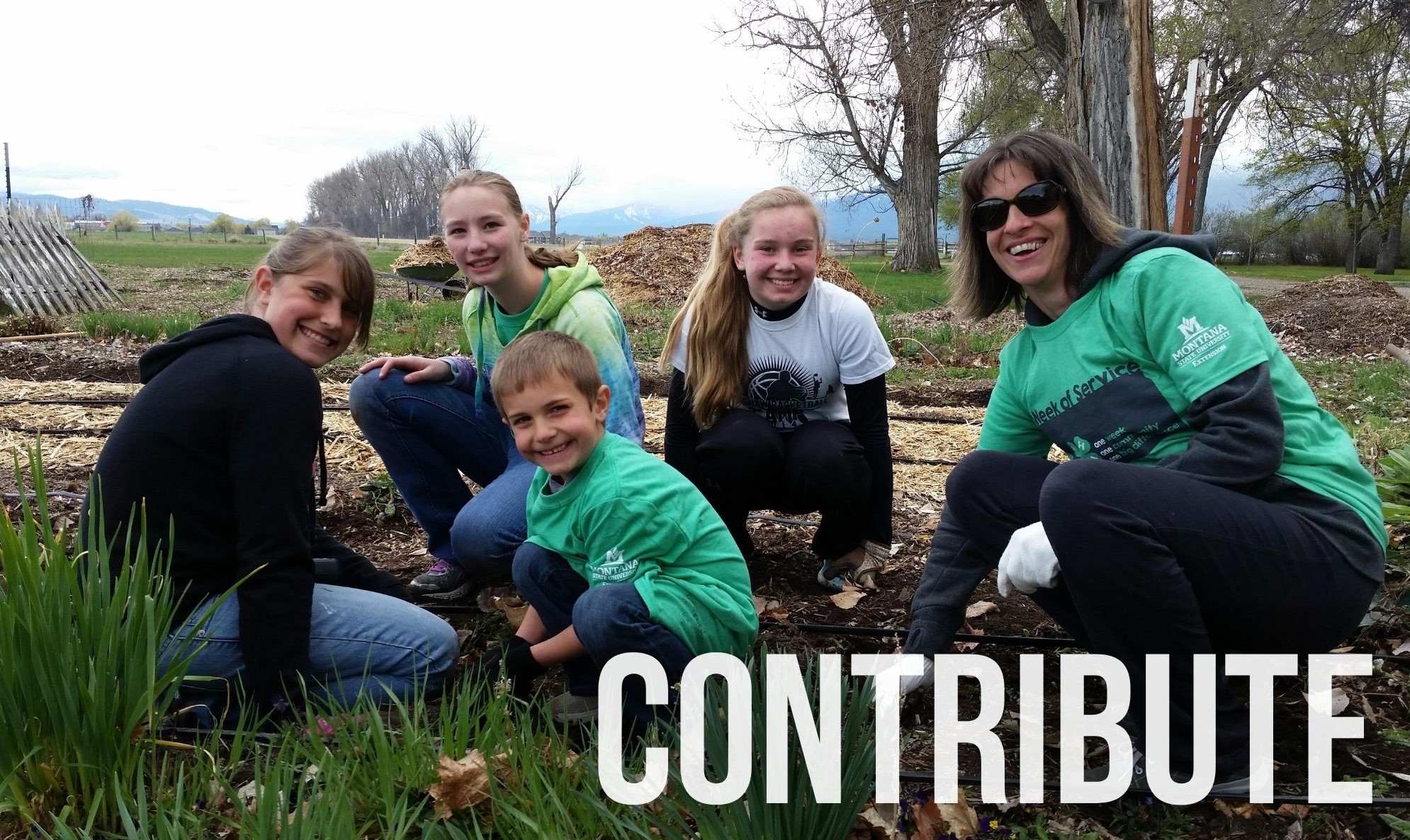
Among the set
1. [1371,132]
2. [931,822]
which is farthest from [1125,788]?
[1371,132]

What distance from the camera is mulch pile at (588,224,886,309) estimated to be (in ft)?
52.7

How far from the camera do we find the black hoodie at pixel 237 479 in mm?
2242

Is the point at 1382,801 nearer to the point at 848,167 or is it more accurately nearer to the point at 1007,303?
the point at 1007,303

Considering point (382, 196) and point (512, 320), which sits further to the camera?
point (382, 196)

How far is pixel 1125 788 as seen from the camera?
6.58ft

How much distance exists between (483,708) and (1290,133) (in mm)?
27033

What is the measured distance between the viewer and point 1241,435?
6.54ft

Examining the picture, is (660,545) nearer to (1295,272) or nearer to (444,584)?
(444,584)

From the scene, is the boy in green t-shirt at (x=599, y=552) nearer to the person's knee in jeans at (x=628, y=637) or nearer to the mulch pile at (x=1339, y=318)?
the person's knee in jeans at (x=628, y=637)

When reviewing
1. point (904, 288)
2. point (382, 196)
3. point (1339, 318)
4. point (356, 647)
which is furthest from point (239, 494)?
point (382, 196)

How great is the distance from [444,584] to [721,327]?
1292mm

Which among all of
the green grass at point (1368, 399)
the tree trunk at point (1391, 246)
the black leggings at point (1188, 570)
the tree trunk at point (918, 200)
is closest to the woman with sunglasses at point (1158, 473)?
the black leggings at point (1188, 570)

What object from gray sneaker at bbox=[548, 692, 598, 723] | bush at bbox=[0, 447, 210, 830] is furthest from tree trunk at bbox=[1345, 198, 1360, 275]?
bush at bbox=[0, 447, 210, 830]

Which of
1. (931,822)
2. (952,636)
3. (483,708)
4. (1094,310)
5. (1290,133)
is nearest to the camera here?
(931,822)
